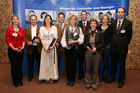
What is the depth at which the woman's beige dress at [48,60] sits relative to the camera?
10.1ft

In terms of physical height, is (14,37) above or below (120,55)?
above

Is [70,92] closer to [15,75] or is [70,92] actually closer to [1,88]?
[15,75]

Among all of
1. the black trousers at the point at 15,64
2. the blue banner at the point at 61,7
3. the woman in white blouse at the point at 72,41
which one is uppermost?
the blue banner at the point at 61,7

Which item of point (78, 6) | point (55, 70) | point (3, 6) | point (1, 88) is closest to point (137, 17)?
point (78, 6)

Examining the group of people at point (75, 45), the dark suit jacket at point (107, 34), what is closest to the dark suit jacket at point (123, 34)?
the group of people at point (75, 45)

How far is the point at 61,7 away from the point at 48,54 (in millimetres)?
1767

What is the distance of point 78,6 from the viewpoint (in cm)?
405

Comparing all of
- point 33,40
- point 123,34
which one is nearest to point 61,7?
point 33,40

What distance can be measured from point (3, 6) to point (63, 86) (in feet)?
12.7

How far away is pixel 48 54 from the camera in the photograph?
124 inches

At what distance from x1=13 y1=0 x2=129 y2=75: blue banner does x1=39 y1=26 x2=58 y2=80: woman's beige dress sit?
3.25 feet

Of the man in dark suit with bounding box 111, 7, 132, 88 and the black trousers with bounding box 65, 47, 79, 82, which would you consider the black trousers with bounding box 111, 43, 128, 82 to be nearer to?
the man in dark suit with bounding box 111, 7, 132, 88

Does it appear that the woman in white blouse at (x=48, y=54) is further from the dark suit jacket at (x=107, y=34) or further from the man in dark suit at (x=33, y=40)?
the dark suit jacket at (x=107, y=34)

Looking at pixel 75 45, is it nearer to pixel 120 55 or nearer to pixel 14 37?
pixel 120 55
